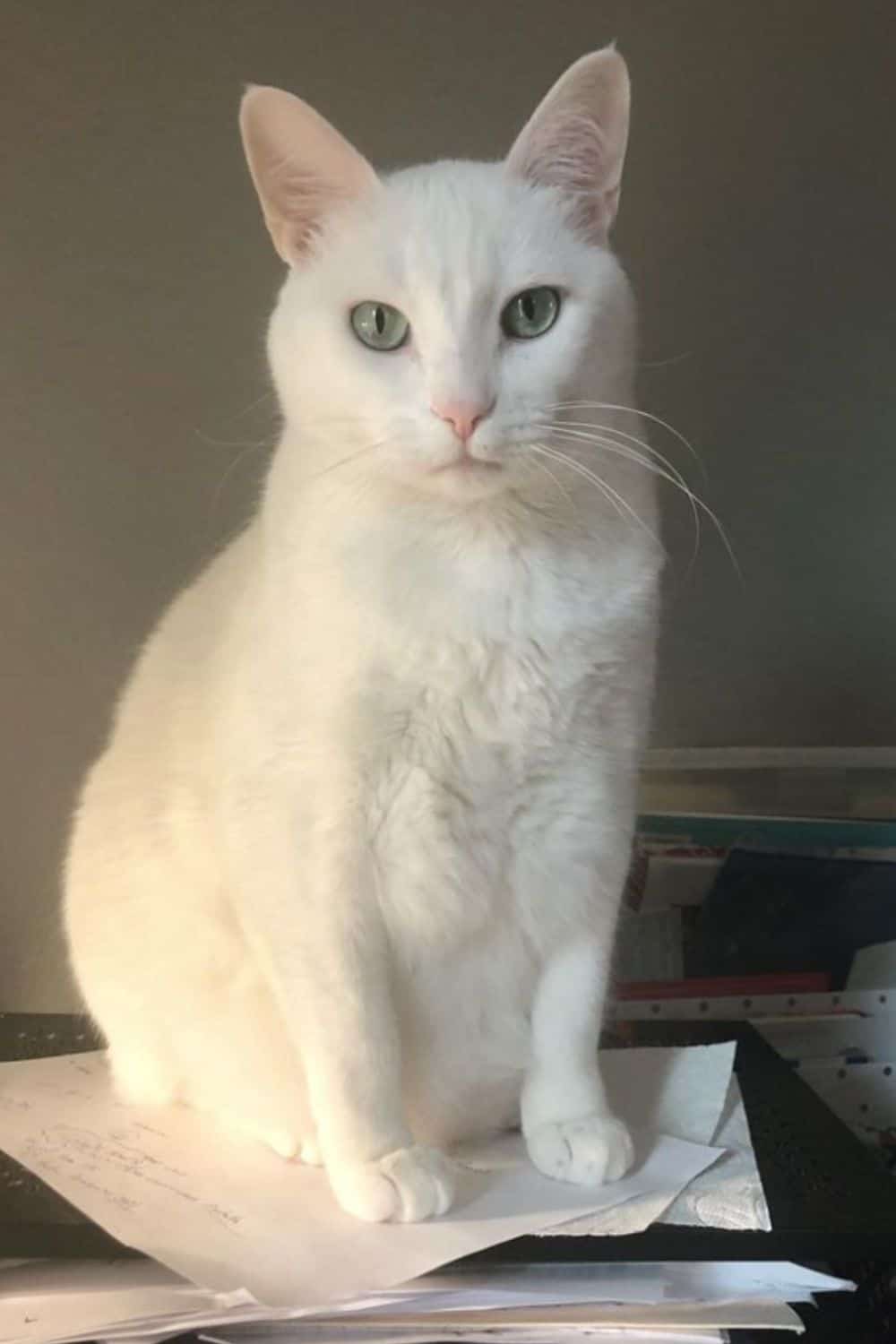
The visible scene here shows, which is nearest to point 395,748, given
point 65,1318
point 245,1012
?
point 245,1012

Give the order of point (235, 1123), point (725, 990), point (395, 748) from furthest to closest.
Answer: point (725, 990) → point (235, 1123) → point (395, 748)

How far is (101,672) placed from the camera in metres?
1.42

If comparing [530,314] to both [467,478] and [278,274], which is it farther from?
[278,274]

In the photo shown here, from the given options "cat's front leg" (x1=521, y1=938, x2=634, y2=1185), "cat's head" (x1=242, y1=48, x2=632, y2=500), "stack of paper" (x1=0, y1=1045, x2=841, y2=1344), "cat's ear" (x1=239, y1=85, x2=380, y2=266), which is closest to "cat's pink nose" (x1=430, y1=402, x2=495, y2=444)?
"cat's head" (x1=242, y1=48, x2=632, y2=500)

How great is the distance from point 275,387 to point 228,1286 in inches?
24.9

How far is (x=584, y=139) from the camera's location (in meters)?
0.89

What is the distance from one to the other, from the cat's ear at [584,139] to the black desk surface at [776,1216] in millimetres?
716

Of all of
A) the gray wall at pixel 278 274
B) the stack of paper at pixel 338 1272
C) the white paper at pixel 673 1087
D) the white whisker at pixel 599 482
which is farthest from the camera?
the gray wall at pixel 278 274

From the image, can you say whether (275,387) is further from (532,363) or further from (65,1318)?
(65,1318)

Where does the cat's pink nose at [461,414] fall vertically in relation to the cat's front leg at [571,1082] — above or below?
above

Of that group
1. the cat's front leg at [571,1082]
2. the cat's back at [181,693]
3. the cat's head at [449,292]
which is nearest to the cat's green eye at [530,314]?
the cat's head at [449,292]

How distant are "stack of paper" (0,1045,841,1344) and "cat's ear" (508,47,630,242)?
0.71m

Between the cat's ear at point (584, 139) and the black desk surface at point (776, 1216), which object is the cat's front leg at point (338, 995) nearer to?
the black desk surface at point (776, 1216)

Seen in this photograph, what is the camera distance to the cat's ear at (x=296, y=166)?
0.85m
